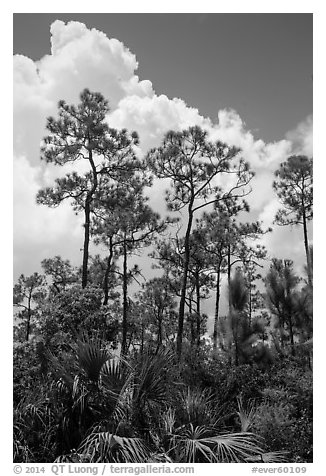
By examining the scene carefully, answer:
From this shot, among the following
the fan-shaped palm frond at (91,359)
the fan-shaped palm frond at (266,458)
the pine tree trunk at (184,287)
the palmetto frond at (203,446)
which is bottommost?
the fan-shaped palm frond at (266,458)

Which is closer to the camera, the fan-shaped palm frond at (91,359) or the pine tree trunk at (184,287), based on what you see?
the fan-shaped palm frond at (91,359)

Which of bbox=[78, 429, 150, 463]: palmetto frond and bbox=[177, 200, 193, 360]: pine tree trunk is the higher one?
bbox=[177, 200, 193, 360]: pine tree trunk

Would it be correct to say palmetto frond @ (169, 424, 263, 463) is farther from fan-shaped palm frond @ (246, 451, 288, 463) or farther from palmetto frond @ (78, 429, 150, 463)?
palmetto frond @ (78, 429, 150, 463)

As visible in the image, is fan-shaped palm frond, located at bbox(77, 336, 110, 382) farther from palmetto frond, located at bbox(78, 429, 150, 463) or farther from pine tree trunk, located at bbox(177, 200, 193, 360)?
pine tree trunk, located at bbox(177, 200, 193, 360)

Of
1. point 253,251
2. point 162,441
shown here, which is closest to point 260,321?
point 253,251

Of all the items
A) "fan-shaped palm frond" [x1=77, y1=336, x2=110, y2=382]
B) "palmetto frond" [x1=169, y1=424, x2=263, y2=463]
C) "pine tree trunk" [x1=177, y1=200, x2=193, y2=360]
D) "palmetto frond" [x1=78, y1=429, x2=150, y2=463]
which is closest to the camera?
"palmetto frond" [x1=78, y1=429, x2=150, y2=463]

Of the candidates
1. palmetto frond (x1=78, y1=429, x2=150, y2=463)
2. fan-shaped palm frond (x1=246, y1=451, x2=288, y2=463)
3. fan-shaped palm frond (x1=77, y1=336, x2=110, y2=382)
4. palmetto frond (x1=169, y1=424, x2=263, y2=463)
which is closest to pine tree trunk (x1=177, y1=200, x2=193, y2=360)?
fan-shaped palm frond (x1=246, y1=451, x2=288, y2=463)

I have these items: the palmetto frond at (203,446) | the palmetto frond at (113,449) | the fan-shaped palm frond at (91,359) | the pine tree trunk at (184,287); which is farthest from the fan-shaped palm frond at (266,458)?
the pine tree trunk at (184,287)

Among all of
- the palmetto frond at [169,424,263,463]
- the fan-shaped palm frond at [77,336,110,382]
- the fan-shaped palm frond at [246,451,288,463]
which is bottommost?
the fan-shaped palm frond at [246,451,288,463]

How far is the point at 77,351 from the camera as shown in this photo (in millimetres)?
4750

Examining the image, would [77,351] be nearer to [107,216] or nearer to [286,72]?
[286,72]

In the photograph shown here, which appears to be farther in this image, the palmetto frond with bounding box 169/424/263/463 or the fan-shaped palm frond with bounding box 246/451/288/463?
the fan-shaped palm frond with bounding box 246/451/288/463

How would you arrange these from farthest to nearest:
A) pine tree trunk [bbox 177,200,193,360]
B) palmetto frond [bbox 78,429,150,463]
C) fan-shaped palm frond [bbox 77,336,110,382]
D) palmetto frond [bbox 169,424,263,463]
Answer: pine tree trunk [bbox 177,200,193,360] < fan-shaped palm frond [bbox 77,336,110,382] < palmetto frond [bbox 169,424,263,463] < palmetto frond [bbox 78,429,150,463]

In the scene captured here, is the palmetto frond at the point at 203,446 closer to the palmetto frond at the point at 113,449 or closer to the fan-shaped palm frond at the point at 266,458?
the fan-shaped palm frond at the point at 266,458
